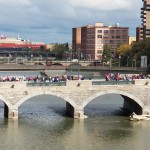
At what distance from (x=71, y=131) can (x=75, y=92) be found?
6.14 m

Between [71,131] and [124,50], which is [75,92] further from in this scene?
[124,50]

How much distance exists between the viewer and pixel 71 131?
53406mm

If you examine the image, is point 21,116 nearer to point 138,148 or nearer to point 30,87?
point 30,87

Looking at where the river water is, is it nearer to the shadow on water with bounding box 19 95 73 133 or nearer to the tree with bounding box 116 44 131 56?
the shadow on water with bounding box 19 95 73 133

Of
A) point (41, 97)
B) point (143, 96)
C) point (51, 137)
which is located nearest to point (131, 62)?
point (41, 97)

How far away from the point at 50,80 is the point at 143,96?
11.2 m

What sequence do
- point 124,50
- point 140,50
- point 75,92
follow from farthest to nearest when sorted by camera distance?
1. point 124,50
2. point 140,50
3. point 75,92

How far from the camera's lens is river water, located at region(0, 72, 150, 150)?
155 feet

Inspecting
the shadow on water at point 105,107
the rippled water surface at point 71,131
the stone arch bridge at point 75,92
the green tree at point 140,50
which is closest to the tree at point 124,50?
the green tree at point 140,50

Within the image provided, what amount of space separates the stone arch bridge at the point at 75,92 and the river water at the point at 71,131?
5.34 feet

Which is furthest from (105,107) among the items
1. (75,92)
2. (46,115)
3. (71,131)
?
(71,131)

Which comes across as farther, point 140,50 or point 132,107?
point 140,50

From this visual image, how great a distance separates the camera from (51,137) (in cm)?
5031

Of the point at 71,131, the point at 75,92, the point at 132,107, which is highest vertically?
the point at 75,92
